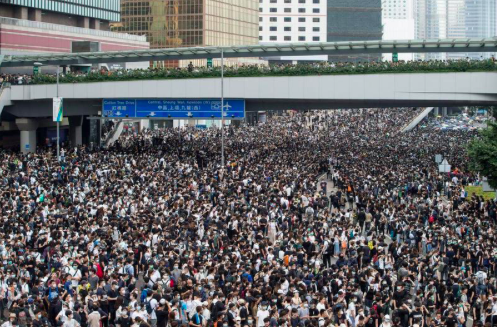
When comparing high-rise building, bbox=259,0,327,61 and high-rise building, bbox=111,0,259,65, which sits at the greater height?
high-rise building, bbox=259,0,327,61

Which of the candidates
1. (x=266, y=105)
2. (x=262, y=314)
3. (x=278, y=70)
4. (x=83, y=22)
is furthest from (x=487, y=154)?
(x=83, y=22)

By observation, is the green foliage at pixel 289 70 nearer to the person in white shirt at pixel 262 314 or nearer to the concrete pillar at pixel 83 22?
the person in white shirt at pixel 262 314

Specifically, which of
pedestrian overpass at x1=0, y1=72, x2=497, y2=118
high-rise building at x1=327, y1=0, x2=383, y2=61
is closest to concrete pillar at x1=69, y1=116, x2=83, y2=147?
pedestrian overpass at x1=0, y1=72, x2=497, y2=118

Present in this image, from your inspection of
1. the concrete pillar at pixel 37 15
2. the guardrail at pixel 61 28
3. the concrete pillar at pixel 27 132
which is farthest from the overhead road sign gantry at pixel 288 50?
the concrete pillar at pixel 37 15

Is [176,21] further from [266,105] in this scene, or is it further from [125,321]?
[125,321]

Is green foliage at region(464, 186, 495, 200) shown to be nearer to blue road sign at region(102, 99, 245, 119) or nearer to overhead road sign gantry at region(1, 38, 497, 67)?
overhead road sign gantry at region(1, 38, 497, 67)

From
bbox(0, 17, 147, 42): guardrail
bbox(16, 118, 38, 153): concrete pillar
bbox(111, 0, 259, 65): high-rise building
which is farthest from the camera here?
bbox(111, 0, 259, 65): high-rise building
